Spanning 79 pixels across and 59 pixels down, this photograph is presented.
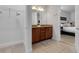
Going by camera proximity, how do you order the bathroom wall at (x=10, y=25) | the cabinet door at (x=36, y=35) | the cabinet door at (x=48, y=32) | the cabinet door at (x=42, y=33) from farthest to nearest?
the cabinet door at (x=48, y=32)
the cabinet door at (x=42, y=33)
the cabinet door at (x=36, y=35)
the bathroom wall at (x=10, y=25)

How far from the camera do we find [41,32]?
3.22 metres

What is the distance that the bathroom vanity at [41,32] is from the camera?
114 inches

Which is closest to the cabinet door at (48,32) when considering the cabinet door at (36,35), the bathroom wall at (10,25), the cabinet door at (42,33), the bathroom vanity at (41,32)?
the bathroom vanity at (41,32)

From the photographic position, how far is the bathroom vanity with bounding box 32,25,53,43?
9.52 feet

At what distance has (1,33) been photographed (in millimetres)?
2404

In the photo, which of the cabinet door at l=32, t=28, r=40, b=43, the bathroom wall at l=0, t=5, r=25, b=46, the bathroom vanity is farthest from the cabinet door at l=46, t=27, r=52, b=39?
the bathroom wall at l=0, t=5, r=25, b=46

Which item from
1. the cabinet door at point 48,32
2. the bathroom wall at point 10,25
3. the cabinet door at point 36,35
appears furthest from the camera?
the cabinet door at point 48,32

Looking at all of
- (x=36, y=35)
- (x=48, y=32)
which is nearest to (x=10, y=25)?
(x=36, y=35)

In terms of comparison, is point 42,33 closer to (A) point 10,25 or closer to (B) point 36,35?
(B) point 36,35

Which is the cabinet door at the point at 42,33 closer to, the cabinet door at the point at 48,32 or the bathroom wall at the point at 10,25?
the cabinet door at the point at 48,32

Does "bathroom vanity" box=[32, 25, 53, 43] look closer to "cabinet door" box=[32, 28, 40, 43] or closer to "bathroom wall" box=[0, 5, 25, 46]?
"cabinet door" box=[32, 28, 40, 43]
